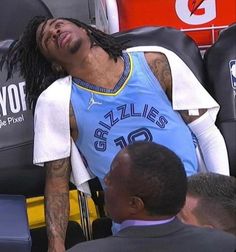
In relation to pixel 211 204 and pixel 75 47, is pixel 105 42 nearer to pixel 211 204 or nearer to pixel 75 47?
pixel 75 47

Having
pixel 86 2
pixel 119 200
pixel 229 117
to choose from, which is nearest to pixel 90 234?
pixel 229 117

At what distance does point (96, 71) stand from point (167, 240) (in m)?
0.94

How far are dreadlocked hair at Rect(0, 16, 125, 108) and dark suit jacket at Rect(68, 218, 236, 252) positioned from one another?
94 centimetres

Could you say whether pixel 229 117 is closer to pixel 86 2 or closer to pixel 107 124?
pixel 107 124

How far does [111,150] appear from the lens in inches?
85.7

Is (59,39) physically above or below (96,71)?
above

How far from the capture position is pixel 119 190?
1.41m

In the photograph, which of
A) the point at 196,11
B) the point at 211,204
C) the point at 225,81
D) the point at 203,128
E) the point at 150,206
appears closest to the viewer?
the point at 150,206

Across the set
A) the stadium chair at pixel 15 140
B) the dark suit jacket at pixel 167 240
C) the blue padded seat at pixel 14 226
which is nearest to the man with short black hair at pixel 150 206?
the dark suit jacket at pixel 167 240

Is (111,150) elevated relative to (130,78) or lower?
lower

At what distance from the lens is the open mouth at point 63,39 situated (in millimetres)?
2182

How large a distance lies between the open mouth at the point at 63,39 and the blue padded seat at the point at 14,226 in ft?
1.65

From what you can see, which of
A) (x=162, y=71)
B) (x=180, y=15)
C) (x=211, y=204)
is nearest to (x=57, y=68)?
(x=162, y=71)

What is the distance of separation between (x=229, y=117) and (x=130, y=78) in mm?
414
